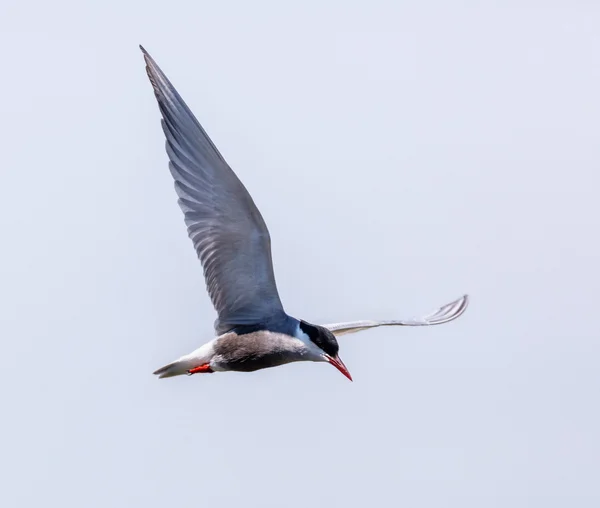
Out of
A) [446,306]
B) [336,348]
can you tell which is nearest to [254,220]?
[336,348]

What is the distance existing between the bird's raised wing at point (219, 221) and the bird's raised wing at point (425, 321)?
1.18 m

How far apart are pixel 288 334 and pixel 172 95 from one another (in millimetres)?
2365

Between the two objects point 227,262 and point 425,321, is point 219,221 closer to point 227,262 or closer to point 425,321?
point 227,262

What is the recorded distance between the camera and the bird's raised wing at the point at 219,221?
1282cm

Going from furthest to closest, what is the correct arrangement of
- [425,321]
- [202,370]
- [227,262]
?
[425,321]
[202,370]
[227,262]

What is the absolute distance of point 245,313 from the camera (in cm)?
1366

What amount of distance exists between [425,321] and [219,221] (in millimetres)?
3106

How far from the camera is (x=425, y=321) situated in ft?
50.4

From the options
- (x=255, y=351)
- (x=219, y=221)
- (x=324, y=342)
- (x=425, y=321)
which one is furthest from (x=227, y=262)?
(x=425, y=321)

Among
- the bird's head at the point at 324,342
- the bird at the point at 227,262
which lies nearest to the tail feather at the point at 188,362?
the bird at the point at 227,262

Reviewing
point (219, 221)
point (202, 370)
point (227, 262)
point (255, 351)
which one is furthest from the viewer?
point (202, 370)

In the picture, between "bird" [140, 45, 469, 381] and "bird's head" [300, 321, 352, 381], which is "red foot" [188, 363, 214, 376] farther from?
"bird's head" [300, 321, 352, 381]

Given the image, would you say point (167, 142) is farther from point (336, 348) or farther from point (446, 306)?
point (446, 306)

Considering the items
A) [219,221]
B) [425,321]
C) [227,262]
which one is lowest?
[425,321]
